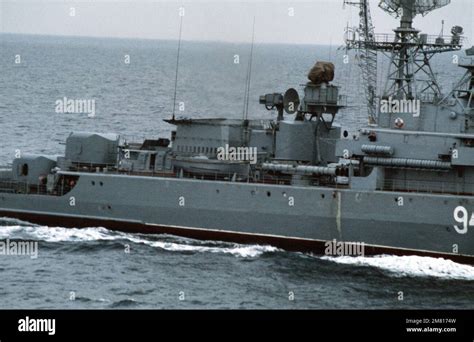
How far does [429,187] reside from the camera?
1329 inches

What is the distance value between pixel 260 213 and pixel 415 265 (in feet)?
18.3

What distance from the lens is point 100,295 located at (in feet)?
95.1

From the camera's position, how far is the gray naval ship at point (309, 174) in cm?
3338

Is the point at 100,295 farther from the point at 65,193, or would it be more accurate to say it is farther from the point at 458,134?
the point at 458,134
